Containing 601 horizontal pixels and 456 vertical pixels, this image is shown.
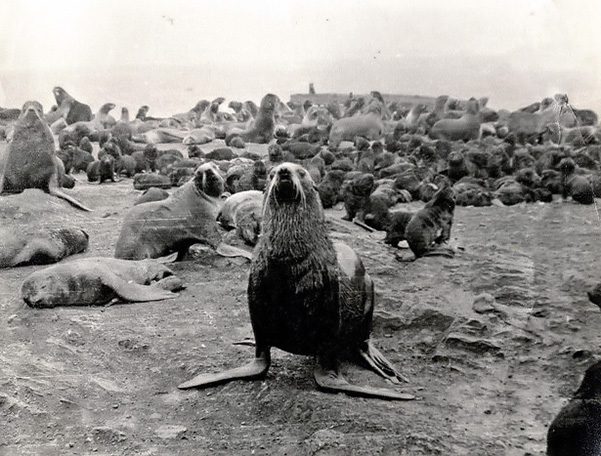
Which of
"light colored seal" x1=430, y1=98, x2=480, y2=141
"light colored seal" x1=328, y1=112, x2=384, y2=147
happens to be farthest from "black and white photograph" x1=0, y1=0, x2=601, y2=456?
"light colored seal" x1=328, y1=112, x2=384, y2=147

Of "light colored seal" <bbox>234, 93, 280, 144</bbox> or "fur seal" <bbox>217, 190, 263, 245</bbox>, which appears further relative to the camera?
"light colored seal" <bbox>234, 93, 280, 144</bbox>

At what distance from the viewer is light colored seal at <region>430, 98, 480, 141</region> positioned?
10102 mm

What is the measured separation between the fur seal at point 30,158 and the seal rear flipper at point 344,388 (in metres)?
3.61

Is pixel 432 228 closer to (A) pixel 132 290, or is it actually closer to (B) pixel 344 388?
(B) pixel 344 388

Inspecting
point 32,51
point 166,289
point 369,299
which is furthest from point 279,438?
point 32,51

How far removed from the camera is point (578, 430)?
2668mm

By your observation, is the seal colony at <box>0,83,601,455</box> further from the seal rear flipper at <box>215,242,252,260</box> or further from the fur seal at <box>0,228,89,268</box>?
the seal rear flipper at <box>215,242,252,260</box>

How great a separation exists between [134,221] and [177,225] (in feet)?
1.11

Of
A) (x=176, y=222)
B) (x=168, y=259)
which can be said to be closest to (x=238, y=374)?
(x=168, y=259)

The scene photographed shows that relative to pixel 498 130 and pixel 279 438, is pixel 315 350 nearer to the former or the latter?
pixel 279 438

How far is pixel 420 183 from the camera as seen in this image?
6.91 metres

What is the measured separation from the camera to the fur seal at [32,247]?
15.5 feet

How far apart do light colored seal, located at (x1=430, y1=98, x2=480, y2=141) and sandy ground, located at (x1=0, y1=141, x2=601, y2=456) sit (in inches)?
217

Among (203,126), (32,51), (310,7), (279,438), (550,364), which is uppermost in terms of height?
(310,7)
